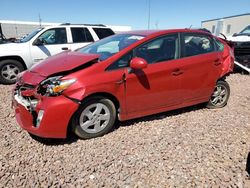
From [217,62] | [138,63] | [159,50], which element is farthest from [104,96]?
[217,62]

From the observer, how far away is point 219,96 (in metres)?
5.09

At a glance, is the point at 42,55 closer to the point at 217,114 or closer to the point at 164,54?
the point at 164,54

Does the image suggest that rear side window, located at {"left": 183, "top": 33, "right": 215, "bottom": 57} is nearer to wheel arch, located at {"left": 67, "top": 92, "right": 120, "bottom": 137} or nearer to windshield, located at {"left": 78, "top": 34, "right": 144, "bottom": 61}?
windshield, located at {"left": 78, "top": 34, "right": 144, "bottom": 61}

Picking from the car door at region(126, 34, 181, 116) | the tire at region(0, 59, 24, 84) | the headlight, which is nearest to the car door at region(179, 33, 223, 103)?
the car door at region(126, 34, 181, 116)

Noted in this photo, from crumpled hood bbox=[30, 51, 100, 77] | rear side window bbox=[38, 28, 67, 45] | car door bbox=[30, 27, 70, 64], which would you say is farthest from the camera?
rear side window bbox=[38, 28, 67, 45]

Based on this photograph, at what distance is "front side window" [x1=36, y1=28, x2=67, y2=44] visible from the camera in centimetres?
748

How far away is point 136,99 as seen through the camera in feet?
12.7

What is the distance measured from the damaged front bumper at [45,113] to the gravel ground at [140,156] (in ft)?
0.93

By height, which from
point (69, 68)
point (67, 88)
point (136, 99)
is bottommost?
point (136, 99)

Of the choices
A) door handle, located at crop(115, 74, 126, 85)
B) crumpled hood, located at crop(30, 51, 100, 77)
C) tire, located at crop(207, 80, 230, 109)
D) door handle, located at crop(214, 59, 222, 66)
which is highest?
crumpled hood, located at crop(30, 51, 100, 77)

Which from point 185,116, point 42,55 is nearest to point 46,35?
point 42,55

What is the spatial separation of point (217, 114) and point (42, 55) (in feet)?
17.2

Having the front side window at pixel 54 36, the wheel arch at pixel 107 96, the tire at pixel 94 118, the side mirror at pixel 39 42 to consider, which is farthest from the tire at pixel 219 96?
the side mirror at pixel 39 42

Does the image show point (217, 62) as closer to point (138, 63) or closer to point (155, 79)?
point (155, 79)
